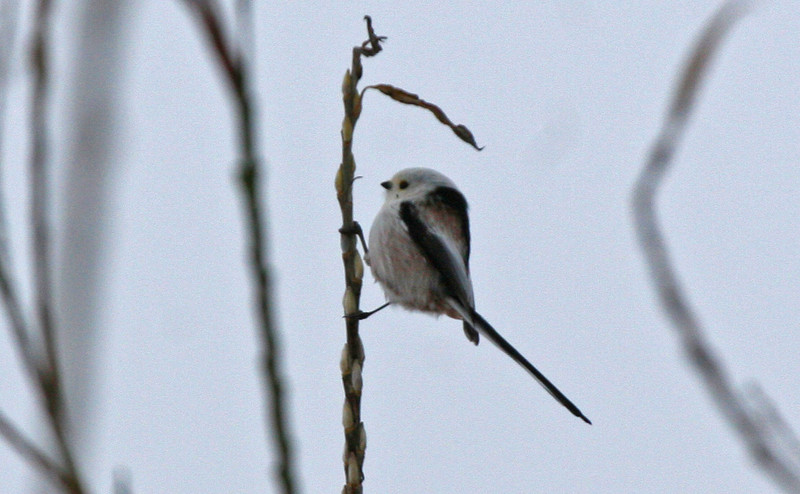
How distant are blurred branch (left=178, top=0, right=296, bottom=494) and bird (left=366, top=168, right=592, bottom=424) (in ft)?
10.7

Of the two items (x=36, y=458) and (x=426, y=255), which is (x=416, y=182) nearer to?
(x=426, y=255)

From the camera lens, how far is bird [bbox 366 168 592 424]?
13.5 feet

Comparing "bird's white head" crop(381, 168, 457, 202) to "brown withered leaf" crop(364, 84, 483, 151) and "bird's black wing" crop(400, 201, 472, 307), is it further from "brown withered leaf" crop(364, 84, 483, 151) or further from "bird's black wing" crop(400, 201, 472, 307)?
"brown withered leaf" crop(364, 84, 483, 151)

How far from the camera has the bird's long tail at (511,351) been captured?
9.62 feet

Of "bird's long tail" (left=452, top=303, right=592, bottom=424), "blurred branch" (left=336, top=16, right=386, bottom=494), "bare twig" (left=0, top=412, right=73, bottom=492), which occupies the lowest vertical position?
"bird's long tail" (left=452, top=303, right=592, bottom=424)

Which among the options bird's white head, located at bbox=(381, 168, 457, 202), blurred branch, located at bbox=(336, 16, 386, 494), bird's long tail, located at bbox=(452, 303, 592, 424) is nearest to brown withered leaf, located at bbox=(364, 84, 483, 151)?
blurred branch, located at bbox=(336, 16, 386, 494)

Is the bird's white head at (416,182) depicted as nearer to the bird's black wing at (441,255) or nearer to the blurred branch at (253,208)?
the bird's black wing at (441,255)

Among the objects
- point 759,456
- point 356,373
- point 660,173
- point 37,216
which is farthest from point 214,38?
point 356,373

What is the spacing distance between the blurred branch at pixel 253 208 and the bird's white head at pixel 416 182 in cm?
400

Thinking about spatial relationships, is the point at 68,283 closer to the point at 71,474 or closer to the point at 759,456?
the point at 71,474

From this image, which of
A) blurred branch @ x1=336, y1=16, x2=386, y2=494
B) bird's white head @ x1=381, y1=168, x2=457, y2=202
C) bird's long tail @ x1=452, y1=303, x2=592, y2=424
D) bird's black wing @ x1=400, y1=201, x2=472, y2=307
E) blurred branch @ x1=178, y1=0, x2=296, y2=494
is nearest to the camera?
blurred branch @ x1=178, y1=0, x2=296, y2=494

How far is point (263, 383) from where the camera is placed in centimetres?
59

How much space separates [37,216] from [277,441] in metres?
0.21

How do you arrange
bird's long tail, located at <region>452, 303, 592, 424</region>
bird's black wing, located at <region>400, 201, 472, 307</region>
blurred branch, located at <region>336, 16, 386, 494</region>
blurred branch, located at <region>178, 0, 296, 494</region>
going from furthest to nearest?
bird's black wing, located at <region>400, 201, 472, 307</region> → bird's long tail, located at <region>452, 303, 592, 424</region> → blurred branch, located at <region>336, 16, 386, 494</region> → blurred branch, located at <region>178, 0, 296, 494</region>
